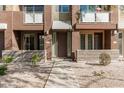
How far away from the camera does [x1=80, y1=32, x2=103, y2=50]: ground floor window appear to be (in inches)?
1037

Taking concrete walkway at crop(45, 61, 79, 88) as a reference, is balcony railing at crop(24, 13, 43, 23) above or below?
above

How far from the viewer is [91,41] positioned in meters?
26.4

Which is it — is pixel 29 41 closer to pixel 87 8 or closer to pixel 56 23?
pixel 56 23

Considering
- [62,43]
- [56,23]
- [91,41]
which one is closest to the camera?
[56,23]

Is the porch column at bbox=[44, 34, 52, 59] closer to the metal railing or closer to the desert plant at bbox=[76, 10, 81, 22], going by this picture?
the metal railing

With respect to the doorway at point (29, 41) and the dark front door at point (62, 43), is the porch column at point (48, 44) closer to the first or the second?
the dark front door at point (62, 43)

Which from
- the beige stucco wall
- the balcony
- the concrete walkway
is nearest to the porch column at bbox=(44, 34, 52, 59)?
the beige stucco wall

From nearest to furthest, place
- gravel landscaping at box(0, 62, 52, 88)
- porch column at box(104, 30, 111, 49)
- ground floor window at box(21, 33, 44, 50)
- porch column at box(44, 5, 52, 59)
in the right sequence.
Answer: gravel landscaping at box(0, 62, 52, 88)
porch column at box(44, 5, 52, 59)
porch column at box(104, 30, 111, 49)
ground floor window at box(21, 33, 44, 50)

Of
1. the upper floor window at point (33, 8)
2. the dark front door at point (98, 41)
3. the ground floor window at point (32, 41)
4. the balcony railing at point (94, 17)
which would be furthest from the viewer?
the ground floor window at point (32, 41)

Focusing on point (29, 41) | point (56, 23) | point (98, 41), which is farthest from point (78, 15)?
point (29, 41)

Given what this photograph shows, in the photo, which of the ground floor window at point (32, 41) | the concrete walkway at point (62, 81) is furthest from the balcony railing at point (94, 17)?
the concrete walkway at point (62, 81)

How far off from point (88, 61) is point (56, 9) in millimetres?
6102

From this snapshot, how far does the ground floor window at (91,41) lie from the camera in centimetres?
2633

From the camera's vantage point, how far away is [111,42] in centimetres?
2462
